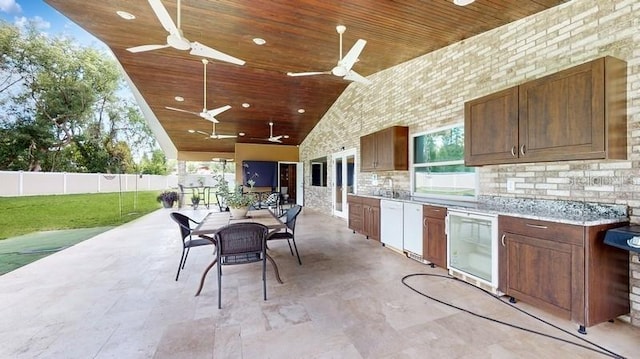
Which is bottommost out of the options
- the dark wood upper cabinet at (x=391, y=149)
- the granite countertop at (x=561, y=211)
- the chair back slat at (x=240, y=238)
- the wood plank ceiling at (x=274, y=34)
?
the chair back slat at (x=240, y=238)

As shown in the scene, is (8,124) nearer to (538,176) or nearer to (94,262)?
(94,262)

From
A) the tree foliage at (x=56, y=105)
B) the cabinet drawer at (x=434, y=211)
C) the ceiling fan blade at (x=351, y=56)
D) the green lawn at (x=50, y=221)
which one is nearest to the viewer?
the ceiling fan blade at (x=351, y=56)

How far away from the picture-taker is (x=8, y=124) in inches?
219

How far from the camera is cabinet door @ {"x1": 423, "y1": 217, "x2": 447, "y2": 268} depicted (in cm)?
324

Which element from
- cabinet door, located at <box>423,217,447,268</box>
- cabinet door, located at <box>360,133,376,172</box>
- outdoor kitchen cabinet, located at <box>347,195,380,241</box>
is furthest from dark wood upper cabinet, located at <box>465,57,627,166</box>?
cabinet door, located at <box>360,133,376,172</box>

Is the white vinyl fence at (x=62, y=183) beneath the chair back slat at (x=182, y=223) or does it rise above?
above

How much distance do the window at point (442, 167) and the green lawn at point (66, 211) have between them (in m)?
7.84

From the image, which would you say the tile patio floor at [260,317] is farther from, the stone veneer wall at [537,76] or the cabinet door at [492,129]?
the cabinet door at [492,129]

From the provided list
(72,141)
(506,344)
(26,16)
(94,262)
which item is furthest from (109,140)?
(506,344)

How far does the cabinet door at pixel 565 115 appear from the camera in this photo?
79.7 inches

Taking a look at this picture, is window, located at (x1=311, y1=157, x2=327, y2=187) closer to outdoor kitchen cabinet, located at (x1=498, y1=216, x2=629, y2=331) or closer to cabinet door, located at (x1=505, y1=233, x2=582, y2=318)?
cabinet door, located at (x1=505, y1=233, x2=582, y2=318)

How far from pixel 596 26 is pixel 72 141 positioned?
11398 millimetres

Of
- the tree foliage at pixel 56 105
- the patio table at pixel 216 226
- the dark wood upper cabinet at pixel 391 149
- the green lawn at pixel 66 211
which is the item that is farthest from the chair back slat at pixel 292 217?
the tree foliage at pixel 56 105

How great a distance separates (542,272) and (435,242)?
125cm
